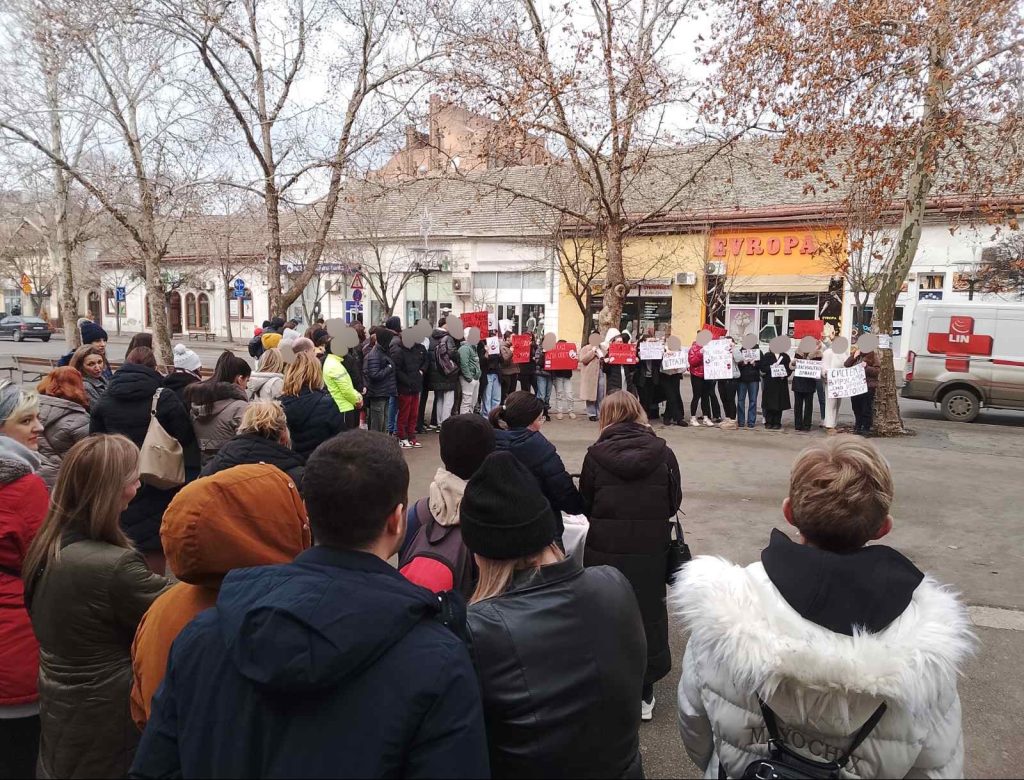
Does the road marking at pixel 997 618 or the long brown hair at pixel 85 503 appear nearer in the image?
the long brown hair at pixel 85 503

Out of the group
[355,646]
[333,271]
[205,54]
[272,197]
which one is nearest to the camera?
[355,646]

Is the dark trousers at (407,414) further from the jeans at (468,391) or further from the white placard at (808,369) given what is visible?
the white placard at (808,369)

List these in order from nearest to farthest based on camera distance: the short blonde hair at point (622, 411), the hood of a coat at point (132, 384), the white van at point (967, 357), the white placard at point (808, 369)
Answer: the short blonde hair at point (622, 411) → the hood of a coat at point (132, 384) → the white placard at point (808, 369) → the white van at point (967, 357)

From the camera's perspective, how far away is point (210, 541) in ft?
6.38

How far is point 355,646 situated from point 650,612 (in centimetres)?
270

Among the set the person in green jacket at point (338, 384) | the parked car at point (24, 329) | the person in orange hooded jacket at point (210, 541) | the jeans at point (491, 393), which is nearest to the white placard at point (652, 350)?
the jeans at point (491, 393)

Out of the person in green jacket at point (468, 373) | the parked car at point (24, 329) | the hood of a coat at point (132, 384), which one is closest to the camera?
the hood of a coat at point (132, 384)

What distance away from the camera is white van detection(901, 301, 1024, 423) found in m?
14.0

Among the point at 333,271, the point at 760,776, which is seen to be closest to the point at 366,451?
the point at 760,776

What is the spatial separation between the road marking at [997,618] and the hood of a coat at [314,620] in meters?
4.97

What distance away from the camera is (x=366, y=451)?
5.61ft

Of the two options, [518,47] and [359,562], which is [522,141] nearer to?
[518,47]

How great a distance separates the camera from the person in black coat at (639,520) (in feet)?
12.1

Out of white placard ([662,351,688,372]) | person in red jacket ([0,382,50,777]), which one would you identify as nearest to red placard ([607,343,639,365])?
white placard ([662,351,688,372])
